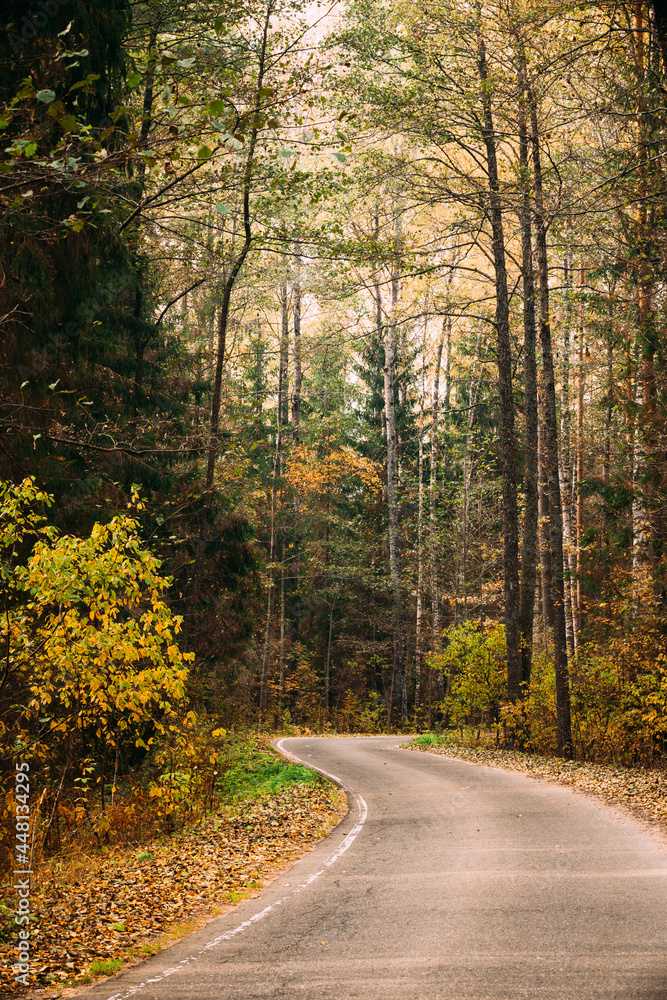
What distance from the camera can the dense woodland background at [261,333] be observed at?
811 cm

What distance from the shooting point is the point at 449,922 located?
635 cm

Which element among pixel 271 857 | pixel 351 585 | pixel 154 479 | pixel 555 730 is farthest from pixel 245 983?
pixel 351 585

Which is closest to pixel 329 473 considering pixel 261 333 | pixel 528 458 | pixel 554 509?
pixel 261 333

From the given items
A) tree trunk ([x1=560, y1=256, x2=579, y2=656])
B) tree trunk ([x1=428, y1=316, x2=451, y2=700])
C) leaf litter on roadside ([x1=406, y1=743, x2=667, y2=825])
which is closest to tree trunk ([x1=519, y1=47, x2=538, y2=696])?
leaf litter on roadside ([x1=406, y1=743, x2=667, y2=825])

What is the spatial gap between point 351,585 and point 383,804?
84.6ft

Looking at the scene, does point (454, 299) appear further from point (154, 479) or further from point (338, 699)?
point (338, 699)

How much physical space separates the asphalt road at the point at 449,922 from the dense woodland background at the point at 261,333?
94.0 inches

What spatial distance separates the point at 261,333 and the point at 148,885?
101ft

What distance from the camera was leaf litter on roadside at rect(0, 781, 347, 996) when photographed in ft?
20.0

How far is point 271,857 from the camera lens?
9.79 m

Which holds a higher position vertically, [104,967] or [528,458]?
[528,458]

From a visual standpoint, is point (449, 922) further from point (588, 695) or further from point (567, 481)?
point (567, 481)

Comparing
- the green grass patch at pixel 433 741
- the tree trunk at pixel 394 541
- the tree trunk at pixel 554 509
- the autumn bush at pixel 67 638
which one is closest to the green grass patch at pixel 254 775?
the autumn bush at pixel 67 638

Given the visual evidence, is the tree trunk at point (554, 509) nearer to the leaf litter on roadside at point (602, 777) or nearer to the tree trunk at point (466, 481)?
the leaf litter on roadside at point (602, 777)
